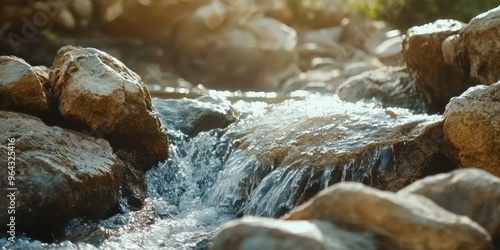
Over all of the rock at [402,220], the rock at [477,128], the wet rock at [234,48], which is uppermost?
the rock at [402,220]

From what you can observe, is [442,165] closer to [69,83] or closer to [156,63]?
[69,83]

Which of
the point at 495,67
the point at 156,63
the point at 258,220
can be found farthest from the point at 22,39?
the point at 258,220

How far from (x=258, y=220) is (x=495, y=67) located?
5.52m

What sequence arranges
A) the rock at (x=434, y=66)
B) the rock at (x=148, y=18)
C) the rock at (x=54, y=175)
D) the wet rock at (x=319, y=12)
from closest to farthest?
the rock at (x=54, y=175), the rock at (x=434, y=66), the rock at (x=148, y=18), the wet rock at (x=319, y=12)

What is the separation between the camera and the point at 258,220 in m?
2.95

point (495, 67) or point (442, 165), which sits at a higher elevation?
point (495, 67)

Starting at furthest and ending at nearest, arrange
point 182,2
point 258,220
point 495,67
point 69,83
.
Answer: point 182,2
point 495,67
point 69,83
point 258,220

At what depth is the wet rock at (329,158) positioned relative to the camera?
235 inches

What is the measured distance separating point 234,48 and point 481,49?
1439cm

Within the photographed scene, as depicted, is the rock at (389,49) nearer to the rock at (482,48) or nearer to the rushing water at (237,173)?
the rock at (482,48)

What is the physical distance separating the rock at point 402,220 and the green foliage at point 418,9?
2102 centimetres

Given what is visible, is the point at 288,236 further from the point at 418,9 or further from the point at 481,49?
the point at 418,9

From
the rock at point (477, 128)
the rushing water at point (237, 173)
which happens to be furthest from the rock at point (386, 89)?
the rock at point (477, 128)

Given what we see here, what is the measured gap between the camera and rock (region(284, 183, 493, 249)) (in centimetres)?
296
